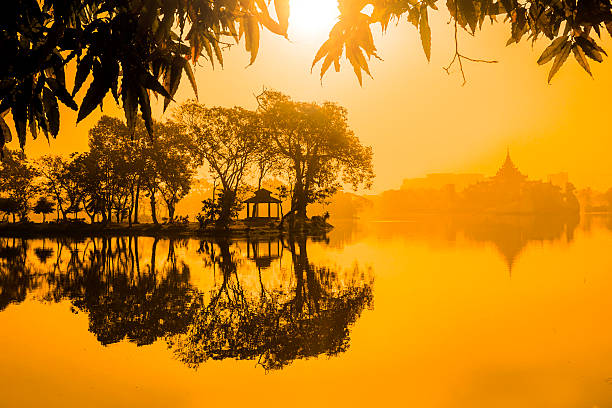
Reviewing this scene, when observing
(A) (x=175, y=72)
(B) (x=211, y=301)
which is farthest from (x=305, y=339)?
(A) (x=175, y=72)

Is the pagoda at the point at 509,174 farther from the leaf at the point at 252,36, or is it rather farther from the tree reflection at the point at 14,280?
the leaf at the point at 252,36

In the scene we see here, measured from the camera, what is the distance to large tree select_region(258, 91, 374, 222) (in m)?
47.7

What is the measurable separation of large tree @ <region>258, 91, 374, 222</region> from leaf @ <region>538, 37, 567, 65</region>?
44.9 m

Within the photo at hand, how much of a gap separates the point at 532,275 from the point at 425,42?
1768 cm

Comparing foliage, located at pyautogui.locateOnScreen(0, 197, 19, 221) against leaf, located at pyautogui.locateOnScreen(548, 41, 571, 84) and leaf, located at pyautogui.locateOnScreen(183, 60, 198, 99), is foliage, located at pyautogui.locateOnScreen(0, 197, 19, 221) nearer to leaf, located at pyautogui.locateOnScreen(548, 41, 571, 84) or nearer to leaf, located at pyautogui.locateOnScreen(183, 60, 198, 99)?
leaf, located at pyautogui.locateOnScreen(183, 60, 198, 99)

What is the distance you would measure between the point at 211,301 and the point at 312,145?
38.0m

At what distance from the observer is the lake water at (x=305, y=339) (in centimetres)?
682

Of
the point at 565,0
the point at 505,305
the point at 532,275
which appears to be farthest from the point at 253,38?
the point at 532,275

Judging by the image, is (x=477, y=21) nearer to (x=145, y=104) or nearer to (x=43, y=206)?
(x=145, y=104)

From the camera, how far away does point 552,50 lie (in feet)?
9.96

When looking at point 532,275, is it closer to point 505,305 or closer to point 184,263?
point 505,305

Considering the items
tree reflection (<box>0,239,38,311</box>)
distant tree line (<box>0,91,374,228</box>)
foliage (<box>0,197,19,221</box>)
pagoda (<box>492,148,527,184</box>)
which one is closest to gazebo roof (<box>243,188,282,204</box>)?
distant tree line (<box>0,91,374,228</box>)

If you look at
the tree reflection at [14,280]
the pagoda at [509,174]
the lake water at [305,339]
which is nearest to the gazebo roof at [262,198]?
the tree reflection at [14,280]

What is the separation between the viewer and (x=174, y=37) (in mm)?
3213
